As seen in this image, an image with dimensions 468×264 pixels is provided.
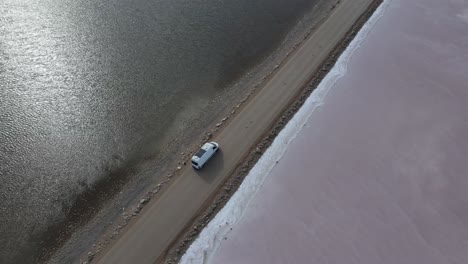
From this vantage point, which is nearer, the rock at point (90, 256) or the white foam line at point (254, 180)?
the rock at point (90, 256)

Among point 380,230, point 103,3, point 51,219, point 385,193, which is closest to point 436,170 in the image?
point 385,193

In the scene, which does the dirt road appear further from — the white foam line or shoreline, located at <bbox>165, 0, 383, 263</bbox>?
the white foam line

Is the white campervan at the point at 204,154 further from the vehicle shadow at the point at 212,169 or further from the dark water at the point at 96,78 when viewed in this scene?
the dark water at the point at 96,78

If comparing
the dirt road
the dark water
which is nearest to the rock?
the dirt road

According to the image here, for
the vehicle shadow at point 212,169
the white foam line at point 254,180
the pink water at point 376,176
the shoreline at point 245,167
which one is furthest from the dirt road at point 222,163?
the pink water at point 376,176

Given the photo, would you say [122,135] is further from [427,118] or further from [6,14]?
[427,118]

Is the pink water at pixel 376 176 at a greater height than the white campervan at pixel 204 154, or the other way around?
the pink water at pixel 376 176

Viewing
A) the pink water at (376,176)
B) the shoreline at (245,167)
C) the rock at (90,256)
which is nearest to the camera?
the rock at (90,256)
